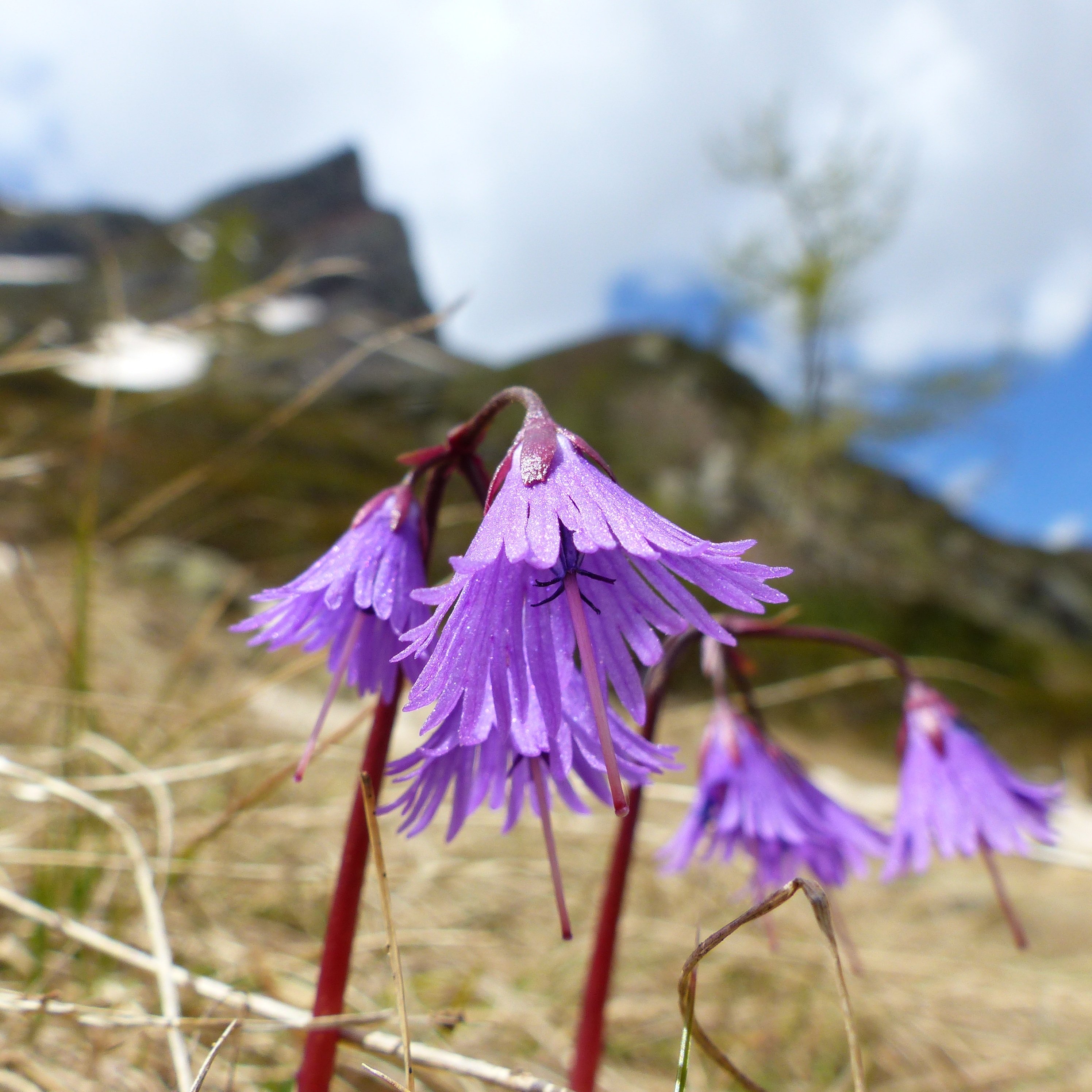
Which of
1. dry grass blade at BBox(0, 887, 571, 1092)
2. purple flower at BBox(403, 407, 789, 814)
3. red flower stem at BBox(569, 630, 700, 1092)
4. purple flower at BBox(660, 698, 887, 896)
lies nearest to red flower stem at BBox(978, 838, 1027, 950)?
purple flower at BBox(660, 698, 887, 896)

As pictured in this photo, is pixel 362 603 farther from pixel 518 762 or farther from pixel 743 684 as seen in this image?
pixel 743 684

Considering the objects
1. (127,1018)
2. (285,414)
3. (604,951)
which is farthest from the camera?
(285,414)

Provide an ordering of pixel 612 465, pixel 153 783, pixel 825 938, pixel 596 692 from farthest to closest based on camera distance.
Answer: pixel 612 465 < pixel 153 783 < pixel 825 938 < pixel 596 692

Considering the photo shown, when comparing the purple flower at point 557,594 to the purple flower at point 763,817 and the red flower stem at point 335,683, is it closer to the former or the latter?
the red flower stem at point 335,683

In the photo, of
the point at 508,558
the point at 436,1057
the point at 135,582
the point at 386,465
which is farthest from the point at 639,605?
the point at 386,465

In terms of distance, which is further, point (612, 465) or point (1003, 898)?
point (612, 465)

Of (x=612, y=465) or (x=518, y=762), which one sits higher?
(x=612, y=465)

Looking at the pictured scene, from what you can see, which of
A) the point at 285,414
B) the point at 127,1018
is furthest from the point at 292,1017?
the point at 285,414

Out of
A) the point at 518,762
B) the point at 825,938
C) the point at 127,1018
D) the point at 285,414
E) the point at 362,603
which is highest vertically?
the point at 285,414
